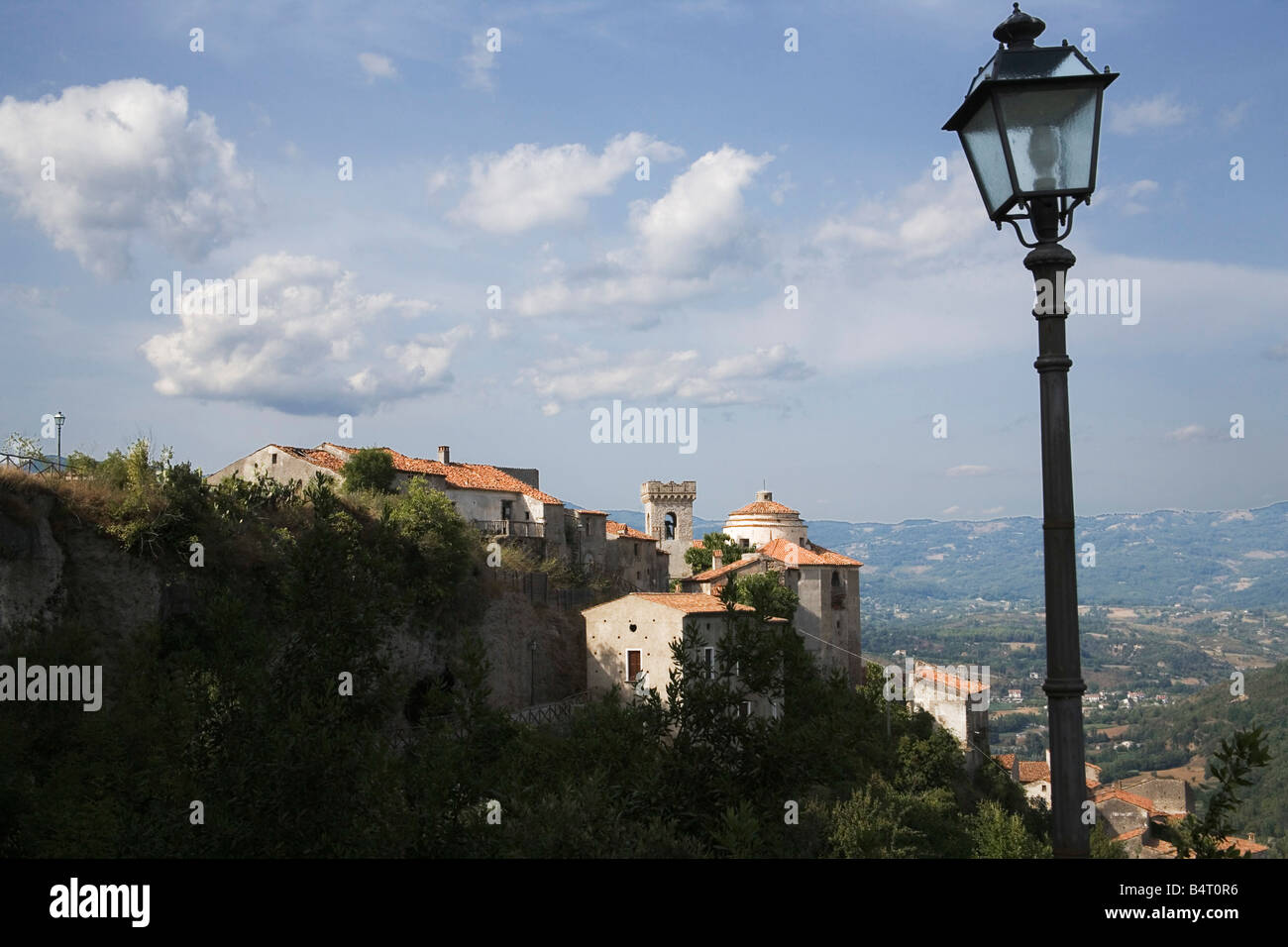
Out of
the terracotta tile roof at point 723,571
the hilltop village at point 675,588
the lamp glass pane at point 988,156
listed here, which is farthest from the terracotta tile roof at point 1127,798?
the lamp glass pane at point 988,156

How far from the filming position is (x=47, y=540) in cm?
2316

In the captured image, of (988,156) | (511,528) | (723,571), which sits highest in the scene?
(511,528)

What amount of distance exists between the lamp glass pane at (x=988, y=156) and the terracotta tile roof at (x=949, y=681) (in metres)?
54.4

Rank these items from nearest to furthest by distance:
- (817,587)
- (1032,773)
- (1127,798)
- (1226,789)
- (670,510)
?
(1226,789), (817,587), (1127,798), (1032,773), (670,510)

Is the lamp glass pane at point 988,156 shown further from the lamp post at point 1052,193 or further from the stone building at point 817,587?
the stone building at point 817,587

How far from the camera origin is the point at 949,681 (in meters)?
56.1

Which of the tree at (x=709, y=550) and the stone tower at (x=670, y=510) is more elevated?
the stone tower at (x=670, y=510)

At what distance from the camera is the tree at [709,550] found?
197 ft

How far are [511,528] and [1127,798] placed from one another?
124 feet

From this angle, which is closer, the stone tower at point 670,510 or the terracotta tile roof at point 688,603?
the terracotta tile roof at point 688,603

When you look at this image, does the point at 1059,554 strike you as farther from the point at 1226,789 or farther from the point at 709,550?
the point at 709,550

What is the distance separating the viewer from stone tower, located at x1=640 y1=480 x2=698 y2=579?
78938 mm

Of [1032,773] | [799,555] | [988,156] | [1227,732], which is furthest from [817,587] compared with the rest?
[1227,732]
